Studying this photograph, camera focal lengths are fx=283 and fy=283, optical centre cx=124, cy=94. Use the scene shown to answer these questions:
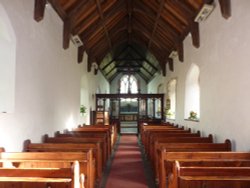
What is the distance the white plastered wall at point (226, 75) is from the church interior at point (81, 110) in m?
0.01

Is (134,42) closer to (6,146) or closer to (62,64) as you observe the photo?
(62,64)

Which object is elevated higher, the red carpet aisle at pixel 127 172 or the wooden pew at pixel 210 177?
the wooden pew at pixel 210 177

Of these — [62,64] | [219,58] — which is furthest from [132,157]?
[219,58]

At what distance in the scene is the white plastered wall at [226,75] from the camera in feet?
12.7

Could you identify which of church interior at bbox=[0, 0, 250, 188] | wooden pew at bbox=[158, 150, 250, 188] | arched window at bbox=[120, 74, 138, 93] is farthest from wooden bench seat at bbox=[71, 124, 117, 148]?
arched window at bbox=[120, 74, 138, 93]

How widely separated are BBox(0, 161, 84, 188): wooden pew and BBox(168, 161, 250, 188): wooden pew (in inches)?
31.9

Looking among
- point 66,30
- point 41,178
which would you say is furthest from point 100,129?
point 41,178

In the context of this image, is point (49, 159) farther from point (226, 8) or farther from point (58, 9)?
point (58, 9)

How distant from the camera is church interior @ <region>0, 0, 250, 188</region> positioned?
2.96 metres

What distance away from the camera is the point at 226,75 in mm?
4598

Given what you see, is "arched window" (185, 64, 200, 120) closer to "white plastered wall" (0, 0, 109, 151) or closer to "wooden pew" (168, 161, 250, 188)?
"white plastered wall" (0, 0, 109, 151)

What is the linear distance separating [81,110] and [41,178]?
685cm

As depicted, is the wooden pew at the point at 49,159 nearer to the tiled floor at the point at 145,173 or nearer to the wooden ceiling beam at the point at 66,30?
the tiled floor at the point at 145,173

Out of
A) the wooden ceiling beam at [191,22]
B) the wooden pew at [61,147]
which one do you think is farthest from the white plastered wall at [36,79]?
the wooden ceiling beam at [191,22]
